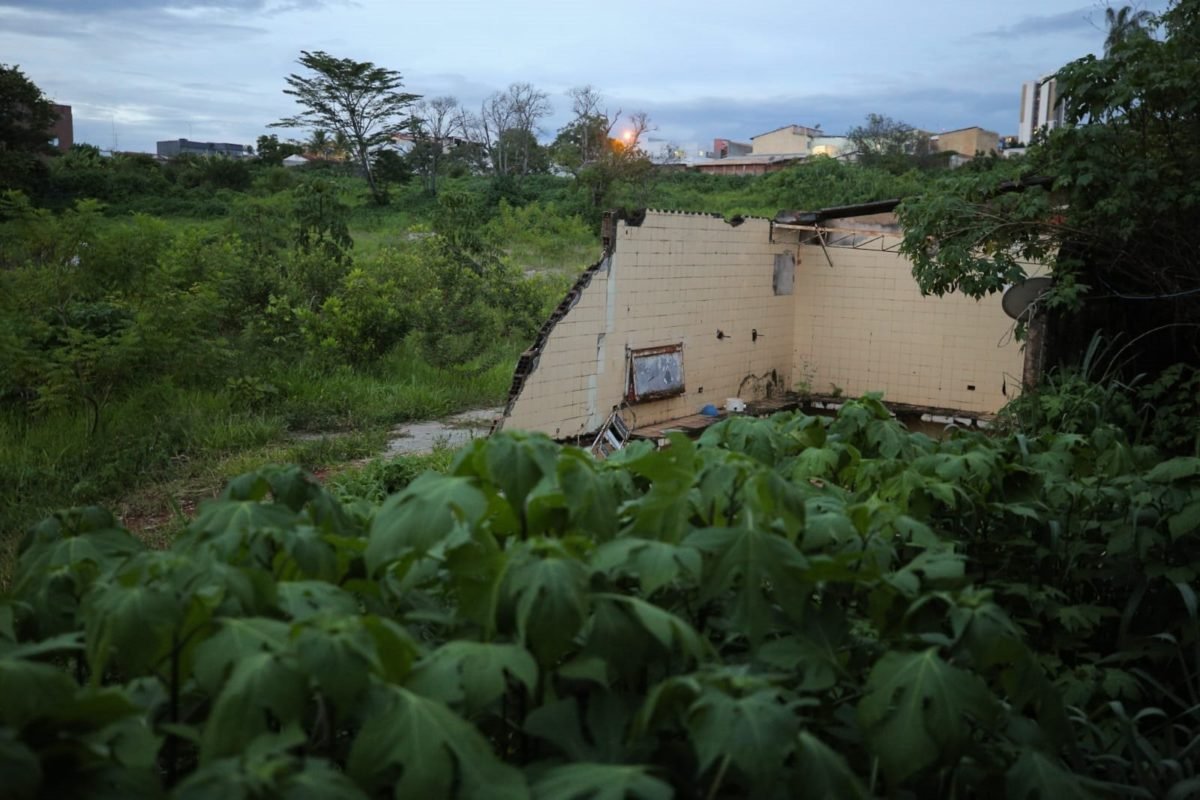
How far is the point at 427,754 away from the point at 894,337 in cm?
1220

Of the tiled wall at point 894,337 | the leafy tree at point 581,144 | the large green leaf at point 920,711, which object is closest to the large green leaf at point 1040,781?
the large green leaf at point 920,711

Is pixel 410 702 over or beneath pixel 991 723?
over

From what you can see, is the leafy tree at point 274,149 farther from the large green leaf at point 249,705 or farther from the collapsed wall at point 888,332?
the large green leaf at point 249,705

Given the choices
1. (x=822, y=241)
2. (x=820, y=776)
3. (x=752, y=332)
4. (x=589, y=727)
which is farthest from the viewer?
(x=822, y=241)

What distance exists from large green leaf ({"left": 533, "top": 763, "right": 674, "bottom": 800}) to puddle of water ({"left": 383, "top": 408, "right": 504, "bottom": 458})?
8.13 meters

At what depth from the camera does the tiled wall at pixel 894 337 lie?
12234 millimetres

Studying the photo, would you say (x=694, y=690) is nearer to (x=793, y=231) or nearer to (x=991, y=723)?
(x=991, y=723)

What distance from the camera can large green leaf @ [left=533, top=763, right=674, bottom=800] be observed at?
4.20 feet

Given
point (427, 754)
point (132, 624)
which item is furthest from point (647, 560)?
point (132, 624)

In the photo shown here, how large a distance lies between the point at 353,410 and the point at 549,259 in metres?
12.1

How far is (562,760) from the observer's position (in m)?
1.58

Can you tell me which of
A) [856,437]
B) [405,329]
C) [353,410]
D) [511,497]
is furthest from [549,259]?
[511,497]

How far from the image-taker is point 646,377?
10664 mm

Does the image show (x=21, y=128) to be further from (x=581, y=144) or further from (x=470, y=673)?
(x=470, y=673)
